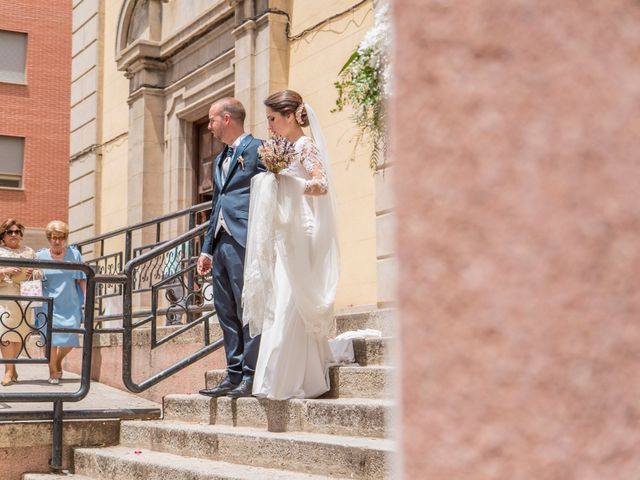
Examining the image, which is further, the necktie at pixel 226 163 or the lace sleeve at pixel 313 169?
the necktie at pixel 226 163

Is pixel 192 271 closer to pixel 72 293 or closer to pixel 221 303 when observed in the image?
pixel 72 293

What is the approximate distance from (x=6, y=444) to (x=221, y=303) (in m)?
1.69

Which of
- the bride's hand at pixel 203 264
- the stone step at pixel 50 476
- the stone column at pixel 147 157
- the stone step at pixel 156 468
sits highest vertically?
the stone column at pixel 147 157

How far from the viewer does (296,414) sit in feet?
16.8

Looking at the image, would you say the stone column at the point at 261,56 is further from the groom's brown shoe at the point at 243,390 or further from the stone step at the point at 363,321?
the groom's brown shoe at the point at 243,390

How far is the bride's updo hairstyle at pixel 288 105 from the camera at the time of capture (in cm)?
555

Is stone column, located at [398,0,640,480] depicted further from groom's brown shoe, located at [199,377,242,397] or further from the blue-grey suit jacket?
groom's brown shoe, located at [199,377,242,397]

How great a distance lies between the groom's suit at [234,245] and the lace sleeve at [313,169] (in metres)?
0.43

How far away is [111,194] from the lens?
1444cm

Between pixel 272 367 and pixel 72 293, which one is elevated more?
pixel 72 293

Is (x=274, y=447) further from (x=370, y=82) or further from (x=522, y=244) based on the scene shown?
(x=522, y=244)

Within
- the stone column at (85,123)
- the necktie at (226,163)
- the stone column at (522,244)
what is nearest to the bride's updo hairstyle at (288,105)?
the necktie at (226,163)

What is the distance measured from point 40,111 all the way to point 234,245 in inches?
879

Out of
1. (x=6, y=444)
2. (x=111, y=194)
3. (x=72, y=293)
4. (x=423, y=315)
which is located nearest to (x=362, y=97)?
(x=6, y=444)
